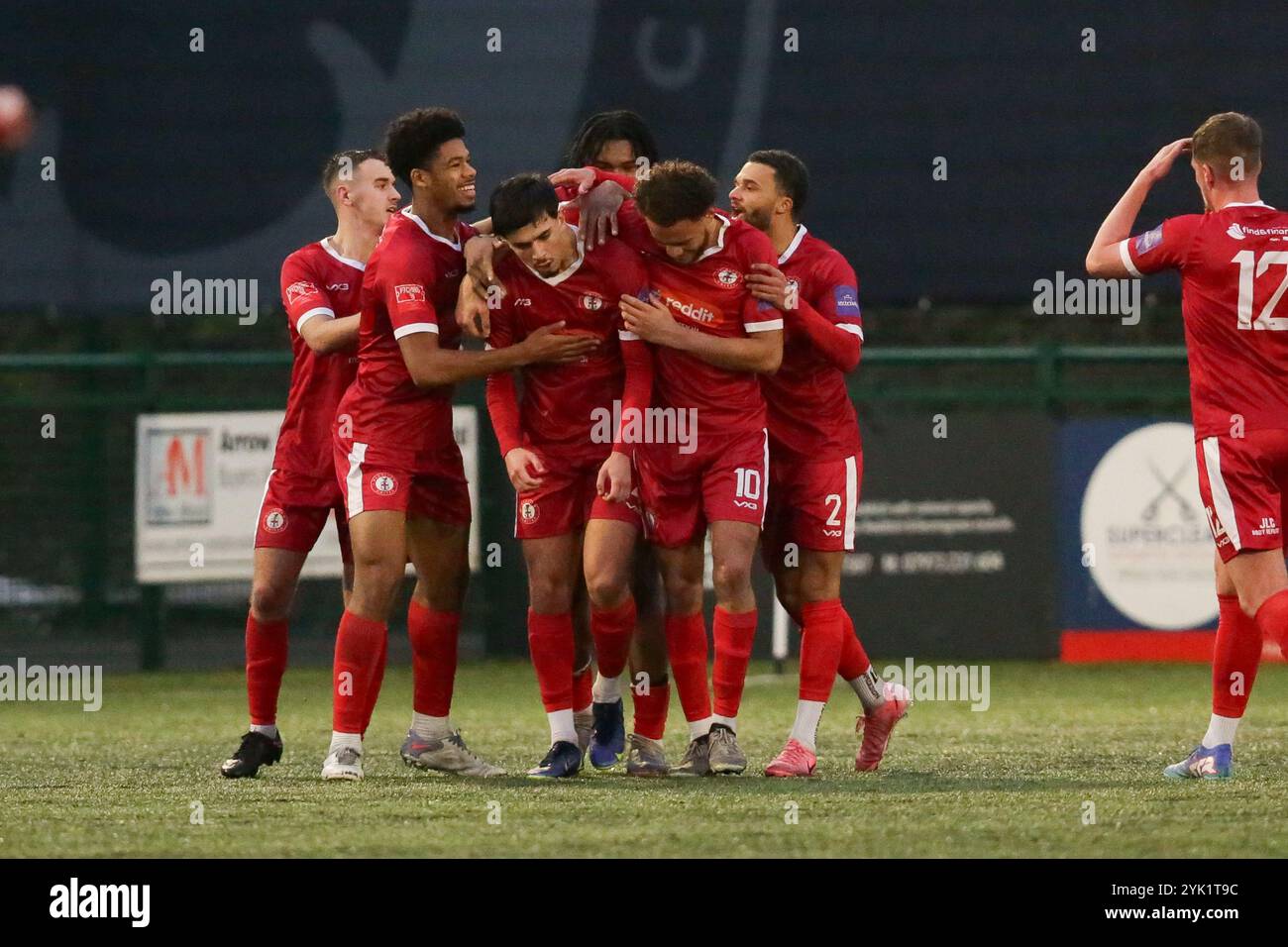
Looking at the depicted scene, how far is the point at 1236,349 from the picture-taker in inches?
245

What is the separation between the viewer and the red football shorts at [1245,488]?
6.09 metres

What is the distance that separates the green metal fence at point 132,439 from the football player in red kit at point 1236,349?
559cm

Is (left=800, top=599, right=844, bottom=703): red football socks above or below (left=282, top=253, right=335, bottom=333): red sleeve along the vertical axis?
below

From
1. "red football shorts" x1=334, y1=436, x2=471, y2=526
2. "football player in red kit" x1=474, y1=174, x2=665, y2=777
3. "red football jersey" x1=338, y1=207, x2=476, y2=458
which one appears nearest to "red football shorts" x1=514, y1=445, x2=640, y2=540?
"football player in red kit" x1=474, y1=174, x2=665, y2=777

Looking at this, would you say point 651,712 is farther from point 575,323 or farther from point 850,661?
point 575,323

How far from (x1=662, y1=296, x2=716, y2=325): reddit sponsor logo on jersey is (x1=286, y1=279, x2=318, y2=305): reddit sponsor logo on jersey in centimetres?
123

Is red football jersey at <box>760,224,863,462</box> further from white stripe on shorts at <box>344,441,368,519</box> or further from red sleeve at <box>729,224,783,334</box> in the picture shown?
white stripe on shorts at <box>344,441,368,519</box>

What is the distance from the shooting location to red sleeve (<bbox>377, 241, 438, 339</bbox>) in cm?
630

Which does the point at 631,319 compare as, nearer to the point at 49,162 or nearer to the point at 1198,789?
the point at 1198,789

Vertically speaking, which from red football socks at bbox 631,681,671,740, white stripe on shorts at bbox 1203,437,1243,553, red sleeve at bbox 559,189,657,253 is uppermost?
red sleeve at bbox 559,189,657,253

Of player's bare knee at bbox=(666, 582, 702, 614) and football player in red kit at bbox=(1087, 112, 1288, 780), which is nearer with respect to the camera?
football player in red kit at bbox=(1087, 112, 1288, 780)

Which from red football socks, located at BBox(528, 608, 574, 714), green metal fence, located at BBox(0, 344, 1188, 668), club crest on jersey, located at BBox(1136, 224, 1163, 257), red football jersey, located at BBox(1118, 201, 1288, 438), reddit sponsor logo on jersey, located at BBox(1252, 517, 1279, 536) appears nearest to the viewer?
reddit sponsor logo on jersey, located at BBox(1252, 517, 1279, 536)

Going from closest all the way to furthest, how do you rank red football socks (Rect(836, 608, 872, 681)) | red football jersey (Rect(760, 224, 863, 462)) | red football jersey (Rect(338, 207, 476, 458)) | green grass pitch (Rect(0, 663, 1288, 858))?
1. green grass pitch (Rect(0, 663, 1288, 858))
2. red football jersey (Rect(338, 207, 476, 458))
3. red football jersey (Rect(760, 224, 863, 462))
4. red football socks (Rect(836, 608, 872, 681))

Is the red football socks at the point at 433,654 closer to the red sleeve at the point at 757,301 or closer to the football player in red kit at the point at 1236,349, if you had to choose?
the red sleeve at the point at 757,301
